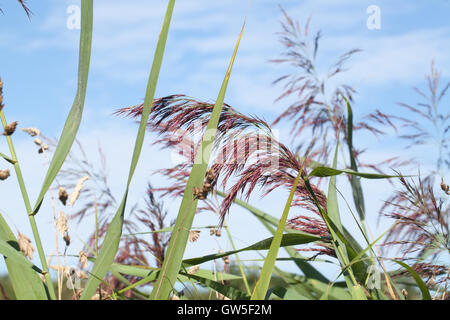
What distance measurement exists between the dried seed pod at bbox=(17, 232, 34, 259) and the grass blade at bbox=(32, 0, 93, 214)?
0.43 ft

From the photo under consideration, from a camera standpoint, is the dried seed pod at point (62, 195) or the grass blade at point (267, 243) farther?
the grass blade at point (267, 243)

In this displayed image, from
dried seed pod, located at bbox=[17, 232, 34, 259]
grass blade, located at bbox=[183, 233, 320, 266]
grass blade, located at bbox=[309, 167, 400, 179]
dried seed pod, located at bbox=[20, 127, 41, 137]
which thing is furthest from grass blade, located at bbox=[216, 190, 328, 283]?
dried seed pod, located at bbox=[17, 232, 34, 259]

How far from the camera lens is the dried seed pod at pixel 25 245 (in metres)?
1.04

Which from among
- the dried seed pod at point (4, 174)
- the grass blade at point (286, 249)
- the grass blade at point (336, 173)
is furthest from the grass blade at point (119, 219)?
the grass blade at point (286, 249)

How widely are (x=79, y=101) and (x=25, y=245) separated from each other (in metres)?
0.36

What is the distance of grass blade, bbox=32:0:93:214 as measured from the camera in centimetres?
112

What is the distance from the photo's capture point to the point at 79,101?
1188mm

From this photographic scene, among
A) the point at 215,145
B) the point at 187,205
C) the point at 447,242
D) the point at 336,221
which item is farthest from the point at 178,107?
the point at 447,242

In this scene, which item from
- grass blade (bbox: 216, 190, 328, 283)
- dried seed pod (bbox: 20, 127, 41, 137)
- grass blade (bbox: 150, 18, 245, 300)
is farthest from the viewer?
grass blade (bbox: 216, 190, 328, 283)

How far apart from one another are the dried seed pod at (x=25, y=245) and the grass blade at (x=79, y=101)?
0.13 metres

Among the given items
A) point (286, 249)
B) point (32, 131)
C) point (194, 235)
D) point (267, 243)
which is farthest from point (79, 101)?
point (286, 249)

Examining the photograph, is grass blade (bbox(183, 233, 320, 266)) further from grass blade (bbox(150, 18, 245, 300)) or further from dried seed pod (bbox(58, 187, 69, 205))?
dried seed pod (bbox(58, 187, 69, 205))

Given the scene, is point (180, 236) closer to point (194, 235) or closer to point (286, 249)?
point (194, 235)

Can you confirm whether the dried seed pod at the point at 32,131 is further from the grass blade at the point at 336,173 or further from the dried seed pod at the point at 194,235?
the grass blade at the point at 336,173
